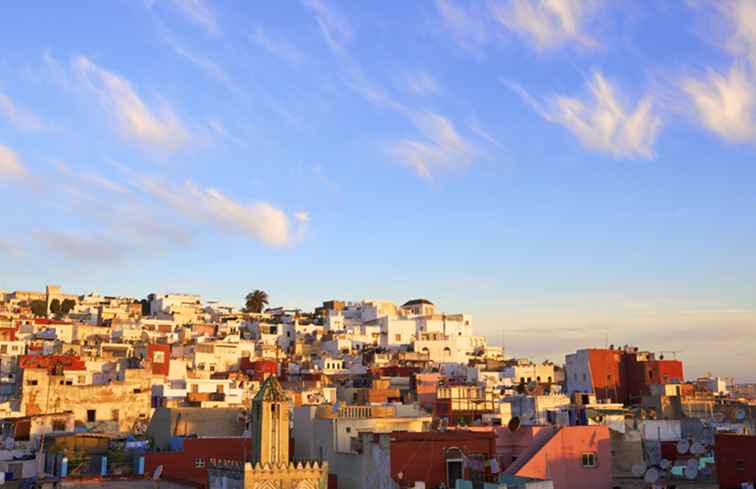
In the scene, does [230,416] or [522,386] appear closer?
[230,416]

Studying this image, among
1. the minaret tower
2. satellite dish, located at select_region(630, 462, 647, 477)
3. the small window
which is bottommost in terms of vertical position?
satellite dish, located at select_region(630, 462, 647, 477)

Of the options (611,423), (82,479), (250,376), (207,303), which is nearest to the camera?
(82,479)

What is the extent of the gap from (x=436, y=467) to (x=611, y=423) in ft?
38.6

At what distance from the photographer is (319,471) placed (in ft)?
108

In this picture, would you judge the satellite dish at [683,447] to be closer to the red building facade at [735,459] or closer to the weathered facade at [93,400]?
the red building facade at [735,459]

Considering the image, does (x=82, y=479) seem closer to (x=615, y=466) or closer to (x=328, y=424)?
(x=328, y=424)

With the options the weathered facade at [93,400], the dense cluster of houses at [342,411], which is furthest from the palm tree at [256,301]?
the weathered facade at [93,400]

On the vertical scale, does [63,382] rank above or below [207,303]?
below

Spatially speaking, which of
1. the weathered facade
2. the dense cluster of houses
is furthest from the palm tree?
the weathered facade

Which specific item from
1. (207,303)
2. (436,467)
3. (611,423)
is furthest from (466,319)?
(436,467)

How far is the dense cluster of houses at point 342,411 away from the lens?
32.6 meters

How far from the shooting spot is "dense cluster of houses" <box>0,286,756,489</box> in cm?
3259

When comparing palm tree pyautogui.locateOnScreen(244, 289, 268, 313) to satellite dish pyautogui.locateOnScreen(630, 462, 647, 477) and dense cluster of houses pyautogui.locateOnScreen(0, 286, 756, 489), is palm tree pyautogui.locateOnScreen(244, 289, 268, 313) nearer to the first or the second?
dense cluster of houses pyautogui.locateOnScreen(0, 286, 756, 489)

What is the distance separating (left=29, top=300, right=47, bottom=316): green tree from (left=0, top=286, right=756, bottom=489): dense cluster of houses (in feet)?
29.1
